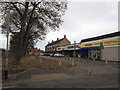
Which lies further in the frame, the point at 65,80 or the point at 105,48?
the point at 105,48

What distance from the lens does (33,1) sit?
61.6ft

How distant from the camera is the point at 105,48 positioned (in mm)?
28953

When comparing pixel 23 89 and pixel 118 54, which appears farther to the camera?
pixel 118 54

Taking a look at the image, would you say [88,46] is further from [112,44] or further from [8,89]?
[8,89]

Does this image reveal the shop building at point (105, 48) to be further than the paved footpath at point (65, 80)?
Yes

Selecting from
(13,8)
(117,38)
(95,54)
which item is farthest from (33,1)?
(95,54)

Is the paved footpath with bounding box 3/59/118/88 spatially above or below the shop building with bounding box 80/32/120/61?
below

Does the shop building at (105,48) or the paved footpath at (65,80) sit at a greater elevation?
the shop building at (105,48)

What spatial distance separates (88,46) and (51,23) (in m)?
18.2

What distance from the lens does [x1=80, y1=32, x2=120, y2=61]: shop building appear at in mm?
25691

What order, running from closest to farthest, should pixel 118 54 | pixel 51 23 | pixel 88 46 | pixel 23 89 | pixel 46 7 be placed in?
pixel 23 89
pixel 46 7
pixel 51 23
pixel 118 54
pixel 88 46

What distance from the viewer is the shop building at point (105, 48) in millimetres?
25691

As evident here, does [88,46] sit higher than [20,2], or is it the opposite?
[20,2]

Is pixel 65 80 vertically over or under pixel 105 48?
under
